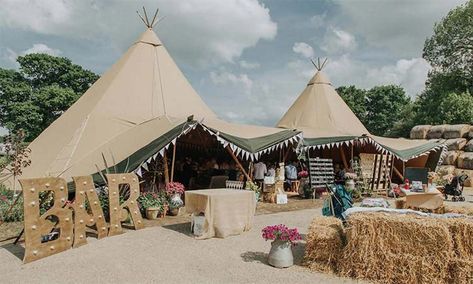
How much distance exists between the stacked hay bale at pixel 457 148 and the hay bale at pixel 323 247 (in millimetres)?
→ 14593

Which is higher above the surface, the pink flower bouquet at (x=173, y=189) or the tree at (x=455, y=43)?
the tree at (x=455, y=43)

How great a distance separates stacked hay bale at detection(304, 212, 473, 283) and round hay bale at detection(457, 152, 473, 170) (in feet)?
50.7

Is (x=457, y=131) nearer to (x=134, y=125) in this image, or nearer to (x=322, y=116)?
(x=322, y=116)

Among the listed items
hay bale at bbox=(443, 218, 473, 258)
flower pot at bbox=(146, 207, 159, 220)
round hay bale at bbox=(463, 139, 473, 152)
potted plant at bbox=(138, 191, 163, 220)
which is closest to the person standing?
potted plant at bbox=(138, 191, 163, 220)

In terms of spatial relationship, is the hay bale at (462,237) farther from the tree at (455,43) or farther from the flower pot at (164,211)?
the tree at (455,43)

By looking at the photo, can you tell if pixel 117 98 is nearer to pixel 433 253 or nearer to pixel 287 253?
pixel 287 253

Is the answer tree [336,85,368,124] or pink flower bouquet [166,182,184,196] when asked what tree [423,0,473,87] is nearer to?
tree [336,85,368,124]

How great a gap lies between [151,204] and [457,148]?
1672cm

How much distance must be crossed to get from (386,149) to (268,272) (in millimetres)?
9422

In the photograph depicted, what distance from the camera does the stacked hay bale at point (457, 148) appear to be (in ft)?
55.2

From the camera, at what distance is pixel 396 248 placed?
12.5ft

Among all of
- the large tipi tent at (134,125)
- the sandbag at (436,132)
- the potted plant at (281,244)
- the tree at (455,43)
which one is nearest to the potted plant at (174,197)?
the large tipi tent at (134,125)

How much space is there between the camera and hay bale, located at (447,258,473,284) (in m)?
3.53

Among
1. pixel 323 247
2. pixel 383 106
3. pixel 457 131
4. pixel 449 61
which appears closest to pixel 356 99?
pixel 383 106
